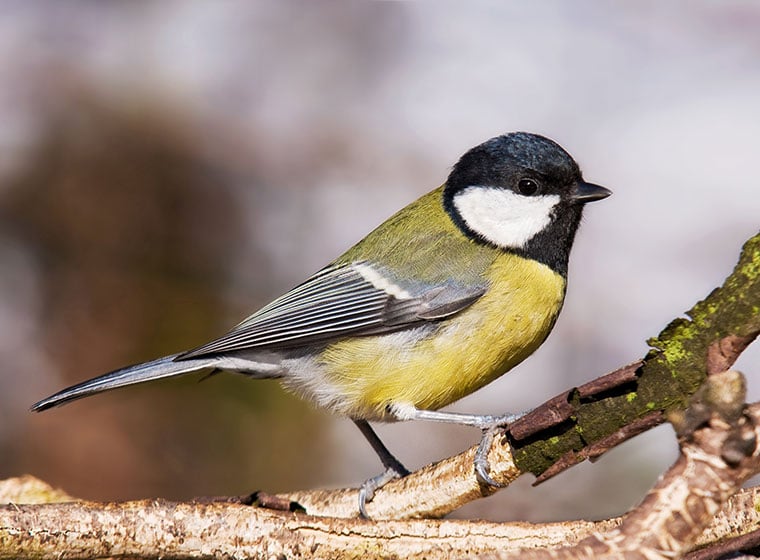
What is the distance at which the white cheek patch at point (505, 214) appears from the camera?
2.11 meters

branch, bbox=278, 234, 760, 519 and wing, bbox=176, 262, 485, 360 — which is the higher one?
wing, bbox=176, 262, 485, 360

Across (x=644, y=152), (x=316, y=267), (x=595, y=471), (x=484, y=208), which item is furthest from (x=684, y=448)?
(x=644, y=152)

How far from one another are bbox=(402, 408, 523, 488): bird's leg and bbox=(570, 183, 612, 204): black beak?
0.57m

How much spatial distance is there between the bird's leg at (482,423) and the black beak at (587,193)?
1.87ft

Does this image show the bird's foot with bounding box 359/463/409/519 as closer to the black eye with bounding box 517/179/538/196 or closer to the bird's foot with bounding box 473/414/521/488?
the bird's foot with bounding box 473/414/521/488

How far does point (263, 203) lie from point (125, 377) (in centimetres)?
195

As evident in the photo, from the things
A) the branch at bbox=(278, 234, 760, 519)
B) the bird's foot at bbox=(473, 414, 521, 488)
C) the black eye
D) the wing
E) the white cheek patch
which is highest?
the black eye

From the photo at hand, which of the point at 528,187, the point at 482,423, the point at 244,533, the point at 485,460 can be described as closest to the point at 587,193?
the point at 528,187

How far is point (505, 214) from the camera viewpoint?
2.15 meters

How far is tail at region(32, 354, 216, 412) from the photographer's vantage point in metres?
1.95

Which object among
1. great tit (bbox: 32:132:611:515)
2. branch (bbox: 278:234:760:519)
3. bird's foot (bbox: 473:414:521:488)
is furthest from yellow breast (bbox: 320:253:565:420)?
branch (bbox: 278:234:760:519)

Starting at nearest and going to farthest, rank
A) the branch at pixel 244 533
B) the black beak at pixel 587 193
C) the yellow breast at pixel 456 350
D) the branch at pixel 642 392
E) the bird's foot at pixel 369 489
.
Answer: the branch at pixel 642 392 → the branch at pixel 244 533 → the bird's foot at pixel 369 489 → the yellow breast at pixel 456 350 → the black beak at pixel 587 193

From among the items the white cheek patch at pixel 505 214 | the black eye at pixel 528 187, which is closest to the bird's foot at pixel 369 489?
the white cheek patch at pixel 505 214

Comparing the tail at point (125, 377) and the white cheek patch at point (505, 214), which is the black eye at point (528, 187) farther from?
the tail at point (125, 377)
